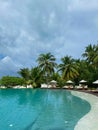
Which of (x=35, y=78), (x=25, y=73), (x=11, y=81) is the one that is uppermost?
(x=25, y=73)

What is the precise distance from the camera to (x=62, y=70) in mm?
55406

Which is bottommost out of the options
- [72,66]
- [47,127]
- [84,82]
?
[47,127]

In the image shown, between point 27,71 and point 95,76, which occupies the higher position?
point 27,71

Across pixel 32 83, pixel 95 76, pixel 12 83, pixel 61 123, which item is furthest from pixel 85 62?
pixel 61 123

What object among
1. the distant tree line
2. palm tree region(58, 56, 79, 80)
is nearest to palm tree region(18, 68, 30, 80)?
the distant tree line

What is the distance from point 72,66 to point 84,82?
7.83 metres

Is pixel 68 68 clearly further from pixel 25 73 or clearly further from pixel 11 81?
pixel 11 81

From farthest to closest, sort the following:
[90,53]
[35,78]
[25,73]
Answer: [25,73]
[35,78]
[90,53]

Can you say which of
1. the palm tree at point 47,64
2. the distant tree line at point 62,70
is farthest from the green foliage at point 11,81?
the palm tree at point 47,64

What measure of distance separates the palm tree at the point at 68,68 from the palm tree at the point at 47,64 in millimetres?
2645

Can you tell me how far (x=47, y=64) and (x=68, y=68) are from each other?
5.86m

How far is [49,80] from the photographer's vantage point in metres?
59.6

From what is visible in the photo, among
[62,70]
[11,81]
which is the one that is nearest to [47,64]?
[62,70]

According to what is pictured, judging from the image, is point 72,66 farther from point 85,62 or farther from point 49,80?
point 49,80
